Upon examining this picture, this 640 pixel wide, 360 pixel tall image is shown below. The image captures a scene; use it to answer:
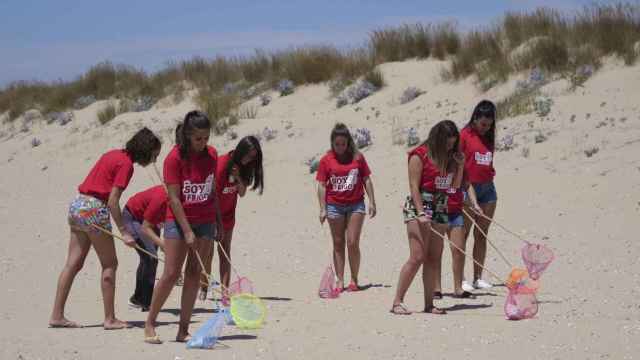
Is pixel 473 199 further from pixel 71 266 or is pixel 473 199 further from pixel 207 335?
pixel 71 266

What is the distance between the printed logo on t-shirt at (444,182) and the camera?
7.05 metres

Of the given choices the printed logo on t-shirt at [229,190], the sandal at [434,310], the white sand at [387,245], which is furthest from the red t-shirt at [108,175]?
the sandal at [434,310]

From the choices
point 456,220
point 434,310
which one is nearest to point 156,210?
point 434,310

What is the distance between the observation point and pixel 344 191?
333 inches

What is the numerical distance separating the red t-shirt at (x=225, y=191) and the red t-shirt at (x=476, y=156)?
1.90 meters

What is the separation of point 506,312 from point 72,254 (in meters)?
3.11

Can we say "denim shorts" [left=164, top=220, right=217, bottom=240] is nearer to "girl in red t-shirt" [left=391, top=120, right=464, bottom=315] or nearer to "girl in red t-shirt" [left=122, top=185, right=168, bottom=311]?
"girl in red t-shirt" [left=122, top=185, right=168, bottom=311]

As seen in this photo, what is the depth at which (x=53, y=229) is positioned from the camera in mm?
13281

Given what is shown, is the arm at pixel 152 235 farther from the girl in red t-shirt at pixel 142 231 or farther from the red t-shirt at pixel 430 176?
the red t-shirt at pixel 430 176

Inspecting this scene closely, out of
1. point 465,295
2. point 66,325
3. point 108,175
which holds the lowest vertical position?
point 465,295

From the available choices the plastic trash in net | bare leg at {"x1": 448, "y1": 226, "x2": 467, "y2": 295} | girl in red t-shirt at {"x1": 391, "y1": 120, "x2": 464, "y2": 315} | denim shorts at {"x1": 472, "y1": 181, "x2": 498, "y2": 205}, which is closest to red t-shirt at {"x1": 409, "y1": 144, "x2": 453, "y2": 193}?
girl in red t-shirt at {"x1": 391, "y1": 120, "x2": 464, "y2": 315}

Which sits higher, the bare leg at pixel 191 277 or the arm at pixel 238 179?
the arm at pixel 238 179

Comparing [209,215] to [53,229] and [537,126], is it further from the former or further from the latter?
[537,126]

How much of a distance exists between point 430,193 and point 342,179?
147 centimetres
